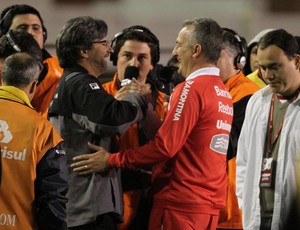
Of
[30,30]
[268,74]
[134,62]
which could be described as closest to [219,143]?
[268,74]

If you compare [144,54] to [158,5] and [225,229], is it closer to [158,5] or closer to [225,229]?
[225,229]

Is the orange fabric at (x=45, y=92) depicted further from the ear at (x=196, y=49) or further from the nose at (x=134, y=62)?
the ear at (x=196, y=49)

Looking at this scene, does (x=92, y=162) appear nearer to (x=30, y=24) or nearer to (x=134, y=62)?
(x=134, y=62)

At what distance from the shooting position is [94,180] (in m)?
3.62

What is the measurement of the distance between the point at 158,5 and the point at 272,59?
14.8 feet

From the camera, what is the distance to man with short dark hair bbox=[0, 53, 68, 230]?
325 cm

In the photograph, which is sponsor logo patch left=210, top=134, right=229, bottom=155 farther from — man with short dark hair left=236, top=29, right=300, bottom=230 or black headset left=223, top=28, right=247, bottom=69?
black headset left=223, top=28, right=247, bottom=69

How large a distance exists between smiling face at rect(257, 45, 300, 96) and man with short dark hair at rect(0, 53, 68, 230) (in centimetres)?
102

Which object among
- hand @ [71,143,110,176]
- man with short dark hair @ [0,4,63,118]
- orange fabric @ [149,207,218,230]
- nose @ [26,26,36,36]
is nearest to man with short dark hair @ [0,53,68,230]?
hand @ [71,143,110,176]

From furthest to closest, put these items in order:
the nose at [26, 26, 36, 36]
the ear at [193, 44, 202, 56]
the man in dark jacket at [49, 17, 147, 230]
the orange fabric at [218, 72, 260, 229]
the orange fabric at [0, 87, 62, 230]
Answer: the nose at [26, 26, 36, 36], the orange fabric at [218, 72, 260, 229], the ear at [193, 44, 202, 56], the man in dark jacket at [49, 17, 147, 230], the orange fabric at [0, 87, 62, 230]

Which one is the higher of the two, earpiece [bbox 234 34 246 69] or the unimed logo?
earpiece [bbox 234 34 246 69]

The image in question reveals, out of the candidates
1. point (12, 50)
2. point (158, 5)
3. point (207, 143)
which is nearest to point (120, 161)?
point (207, 143)

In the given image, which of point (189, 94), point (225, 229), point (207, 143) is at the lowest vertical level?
point (225, 229)

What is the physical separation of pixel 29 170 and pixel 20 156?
0.07m
